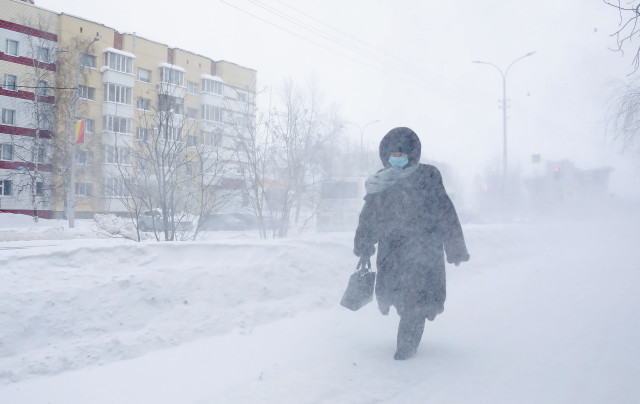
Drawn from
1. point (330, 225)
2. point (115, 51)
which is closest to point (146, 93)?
point (330, 225)

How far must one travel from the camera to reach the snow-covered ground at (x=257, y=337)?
3.37 metres

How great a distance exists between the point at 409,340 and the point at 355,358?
492 mm

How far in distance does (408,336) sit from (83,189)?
2744cm

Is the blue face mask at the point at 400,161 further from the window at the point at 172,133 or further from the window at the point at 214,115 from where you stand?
the window at the point at 214,115

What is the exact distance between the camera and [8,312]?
372cm

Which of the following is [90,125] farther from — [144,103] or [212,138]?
[144,103]

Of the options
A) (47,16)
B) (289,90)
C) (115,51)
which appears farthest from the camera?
(115,51)

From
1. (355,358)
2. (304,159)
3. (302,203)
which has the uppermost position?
(304,159)

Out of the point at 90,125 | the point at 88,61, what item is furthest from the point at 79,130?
the point at 88,61

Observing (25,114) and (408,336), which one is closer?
(408,336)

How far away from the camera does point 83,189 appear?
27.3 metres

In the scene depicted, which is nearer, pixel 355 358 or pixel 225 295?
pixel 355 358

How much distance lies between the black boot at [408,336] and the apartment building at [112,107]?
582 centimetres

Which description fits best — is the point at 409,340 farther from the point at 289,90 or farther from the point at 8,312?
the point at 289,90
